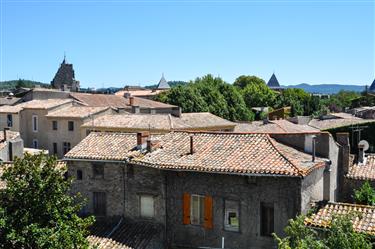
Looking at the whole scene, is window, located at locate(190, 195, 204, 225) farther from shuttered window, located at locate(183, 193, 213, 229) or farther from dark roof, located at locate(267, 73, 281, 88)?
dark roof, located at locate(267, 73, 281, 88)

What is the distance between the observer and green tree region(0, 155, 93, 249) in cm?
1684

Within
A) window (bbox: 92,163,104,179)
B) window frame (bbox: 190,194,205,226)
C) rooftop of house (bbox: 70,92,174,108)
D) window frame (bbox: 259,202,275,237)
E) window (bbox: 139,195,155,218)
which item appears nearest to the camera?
window frame (bbox: 259,202,275,237)

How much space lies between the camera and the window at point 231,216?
19781 mm

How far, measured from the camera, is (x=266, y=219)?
19.2m

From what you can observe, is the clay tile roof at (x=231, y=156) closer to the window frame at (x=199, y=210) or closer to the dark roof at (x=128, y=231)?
the window frame at (x=199, y=210)

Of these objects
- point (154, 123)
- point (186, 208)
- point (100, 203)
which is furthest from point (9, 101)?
point (186, 208)

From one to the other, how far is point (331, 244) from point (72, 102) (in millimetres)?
41165

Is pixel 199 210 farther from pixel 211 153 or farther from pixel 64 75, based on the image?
pixel 64 75

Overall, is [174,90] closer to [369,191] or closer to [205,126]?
[205,126]

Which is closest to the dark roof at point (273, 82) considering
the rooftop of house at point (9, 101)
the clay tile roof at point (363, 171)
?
the rooftop of house at point (9, 101)

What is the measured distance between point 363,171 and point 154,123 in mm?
20714

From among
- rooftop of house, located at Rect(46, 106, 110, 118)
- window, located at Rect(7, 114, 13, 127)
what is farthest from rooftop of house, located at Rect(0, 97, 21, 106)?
rooftop of house, located at Rect(46, 106, 110, 118)

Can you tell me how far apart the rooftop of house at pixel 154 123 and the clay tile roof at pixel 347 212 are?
22.7m

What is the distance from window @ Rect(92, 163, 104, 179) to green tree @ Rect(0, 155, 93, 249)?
4582 mm
